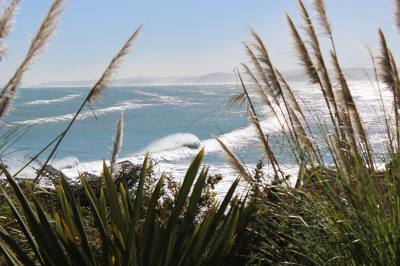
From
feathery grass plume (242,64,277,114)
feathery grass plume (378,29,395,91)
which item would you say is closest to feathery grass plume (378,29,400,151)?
feathery grass plume (378,29,395,91)

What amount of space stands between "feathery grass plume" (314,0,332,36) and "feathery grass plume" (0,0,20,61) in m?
1.82

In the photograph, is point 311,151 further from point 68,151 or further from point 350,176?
point 68,151

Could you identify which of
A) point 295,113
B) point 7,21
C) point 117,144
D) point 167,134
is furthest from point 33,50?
point 167,134

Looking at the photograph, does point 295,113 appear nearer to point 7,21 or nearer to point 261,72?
point 261,72

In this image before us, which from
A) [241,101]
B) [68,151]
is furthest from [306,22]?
[68,151]

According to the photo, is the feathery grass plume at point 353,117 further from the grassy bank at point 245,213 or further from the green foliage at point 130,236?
the green foliage at point 130,236

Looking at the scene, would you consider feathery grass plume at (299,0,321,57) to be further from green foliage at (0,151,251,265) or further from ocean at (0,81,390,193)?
green foliage at (0,151,251,265)

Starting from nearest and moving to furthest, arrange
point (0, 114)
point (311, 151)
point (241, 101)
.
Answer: point (0, 114) → point (311, 151) → point (241, 101)

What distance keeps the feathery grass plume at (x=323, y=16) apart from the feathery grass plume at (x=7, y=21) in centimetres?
182

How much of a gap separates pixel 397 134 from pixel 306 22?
1025mm

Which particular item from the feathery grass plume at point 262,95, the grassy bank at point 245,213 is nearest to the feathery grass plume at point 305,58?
the grassy bank at point 245,213

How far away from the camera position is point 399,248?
2.11m

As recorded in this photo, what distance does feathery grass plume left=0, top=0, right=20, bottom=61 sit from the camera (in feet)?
8.14

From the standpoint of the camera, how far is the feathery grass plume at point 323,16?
3539mm
